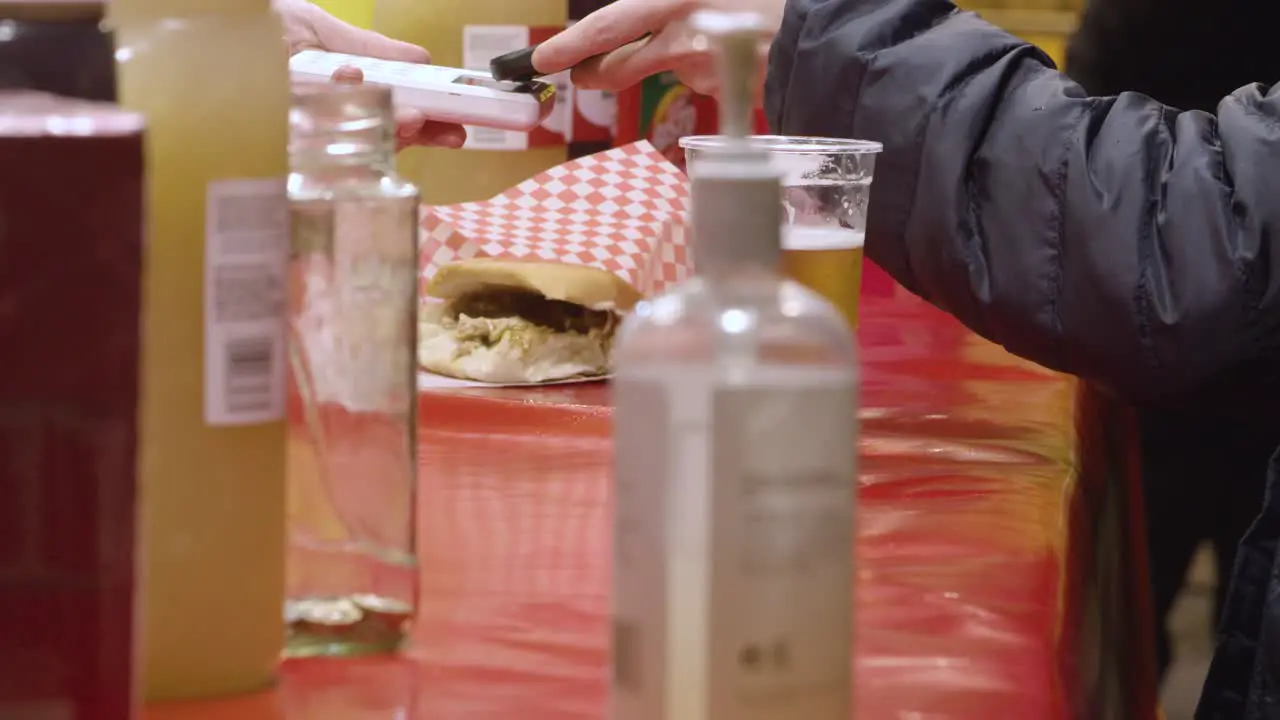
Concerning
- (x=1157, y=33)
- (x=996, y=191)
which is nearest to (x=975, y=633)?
(x=996, y=191)

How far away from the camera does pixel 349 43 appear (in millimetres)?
1403

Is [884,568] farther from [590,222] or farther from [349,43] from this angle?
[349,43]

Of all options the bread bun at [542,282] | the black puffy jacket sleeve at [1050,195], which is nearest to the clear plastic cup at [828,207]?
the black puffy jacket sleeve at [1050,195]

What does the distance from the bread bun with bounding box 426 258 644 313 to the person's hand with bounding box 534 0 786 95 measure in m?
0.17

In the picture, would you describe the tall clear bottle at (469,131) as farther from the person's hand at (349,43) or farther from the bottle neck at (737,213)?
the bottle neck at (737,213)

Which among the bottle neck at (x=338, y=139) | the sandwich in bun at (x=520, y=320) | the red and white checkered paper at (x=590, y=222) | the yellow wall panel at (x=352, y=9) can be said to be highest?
the bottle neck at (x=338, y=139)

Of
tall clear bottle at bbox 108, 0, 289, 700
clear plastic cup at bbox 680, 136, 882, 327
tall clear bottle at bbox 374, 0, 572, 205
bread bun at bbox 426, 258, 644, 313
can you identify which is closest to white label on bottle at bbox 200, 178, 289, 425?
tall clear bottle at bbox 108, 0, 289, 700

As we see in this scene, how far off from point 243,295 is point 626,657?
0.56 feet

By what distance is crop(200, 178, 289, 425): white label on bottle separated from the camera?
497 mm

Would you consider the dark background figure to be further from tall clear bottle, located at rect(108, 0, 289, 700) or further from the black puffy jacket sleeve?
tall clear bottle, located at rect(108, 0, 289, 700)

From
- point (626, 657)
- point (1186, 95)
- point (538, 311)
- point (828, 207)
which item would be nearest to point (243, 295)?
point (626, 657)

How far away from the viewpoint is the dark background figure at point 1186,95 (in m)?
1.70

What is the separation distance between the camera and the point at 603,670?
59 cm

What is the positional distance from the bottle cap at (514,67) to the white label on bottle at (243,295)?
2.48 ft
